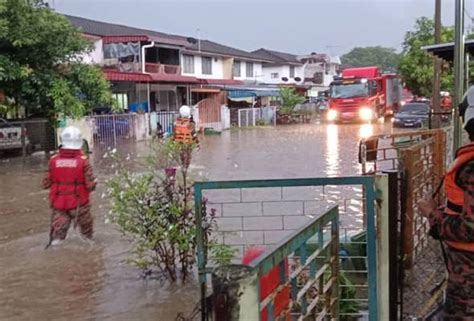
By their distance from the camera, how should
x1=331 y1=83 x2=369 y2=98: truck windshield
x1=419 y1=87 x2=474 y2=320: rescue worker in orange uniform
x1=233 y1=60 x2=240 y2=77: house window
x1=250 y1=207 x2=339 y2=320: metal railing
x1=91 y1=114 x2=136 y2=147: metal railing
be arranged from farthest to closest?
1. x1=233 y1=60 x2=240 y2=77: house window
2. x1=331 y1=83 x2=369 y2=98: truck windshield
3. x1=91 y1=114 x2=136 y2=147: metal railing
4. x1=419 y1=87 x2=474 y2=320: rescue worker in orange uniform
5. x1=250 y1=207 x2=339 y2=320: metal railing

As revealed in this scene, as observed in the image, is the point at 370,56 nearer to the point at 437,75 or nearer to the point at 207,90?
the point at 207,90

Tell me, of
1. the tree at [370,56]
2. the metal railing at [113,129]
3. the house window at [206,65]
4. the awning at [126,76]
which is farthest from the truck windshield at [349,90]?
the tree at [370,56]

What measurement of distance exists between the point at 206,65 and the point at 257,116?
6.58 meters

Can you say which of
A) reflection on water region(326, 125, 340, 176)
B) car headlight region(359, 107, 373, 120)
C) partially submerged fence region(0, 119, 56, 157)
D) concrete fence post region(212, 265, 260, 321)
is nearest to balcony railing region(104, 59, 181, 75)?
car headlight region(359, 107, 373, 120)

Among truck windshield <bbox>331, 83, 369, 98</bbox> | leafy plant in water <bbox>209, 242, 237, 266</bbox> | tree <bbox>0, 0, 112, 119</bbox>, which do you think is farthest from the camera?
truck windshield <bbox>331, 83, 369, 98</bbox>

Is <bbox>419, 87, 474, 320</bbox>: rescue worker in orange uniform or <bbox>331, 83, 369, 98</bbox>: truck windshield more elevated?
<bbox>331, 83, 369, 98</bbox>: truck windshield

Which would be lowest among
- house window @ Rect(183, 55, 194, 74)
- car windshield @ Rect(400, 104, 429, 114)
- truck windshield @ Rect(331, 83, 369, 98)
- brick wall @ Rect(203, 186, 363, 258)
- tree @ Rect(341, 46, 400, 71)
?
brick wall @ Rect(203, 186, 363, 258)

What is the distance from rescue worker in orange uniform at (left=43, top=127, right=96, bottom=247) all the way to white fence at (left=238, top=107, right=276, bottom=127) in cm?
2926

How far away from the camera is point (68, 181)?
7297 millimetres

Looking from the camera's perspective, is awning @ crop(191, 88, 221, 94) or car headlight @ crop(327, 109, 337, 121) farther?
awning @ crop(191, 88, 221, 94)

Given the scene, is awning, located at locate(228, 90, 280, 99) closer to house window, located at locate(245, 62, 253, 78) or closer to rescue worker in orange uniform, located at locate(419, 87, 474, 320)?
house window, located at locate(245, 62, 253, 78)

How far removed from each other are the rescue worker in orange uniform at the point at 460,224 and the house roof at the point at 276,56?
5524cm

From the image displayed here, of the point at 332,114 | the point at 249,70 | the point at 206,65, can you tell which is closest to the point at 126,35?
the point at 206,65

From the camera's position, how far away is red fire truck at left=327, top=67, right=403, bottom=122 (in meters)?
34.9
